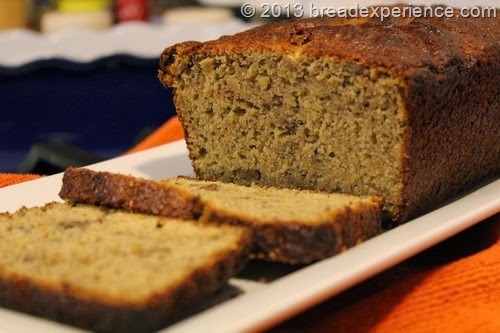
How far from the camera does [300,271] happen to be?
2.03 m

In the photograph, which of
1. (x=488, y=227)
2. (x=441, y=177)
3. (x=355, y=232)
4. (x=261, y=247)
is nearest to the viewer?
(x=261, y=247)

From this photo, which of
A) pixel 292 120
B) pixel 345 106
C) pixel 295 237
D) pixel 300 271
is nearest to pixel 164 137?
pixel 292 120

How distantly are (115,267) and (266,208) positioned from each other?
579 millimetres

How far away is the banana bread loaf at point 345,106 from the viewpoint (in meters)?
2.55

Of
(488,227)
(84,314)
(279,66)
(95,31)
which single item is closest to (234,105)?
(279,66)

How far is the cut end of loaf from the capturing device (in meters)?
2.56

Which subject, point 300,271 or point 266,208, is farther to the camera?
point 266,208

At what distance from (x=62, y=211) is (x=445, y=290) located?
1.14m

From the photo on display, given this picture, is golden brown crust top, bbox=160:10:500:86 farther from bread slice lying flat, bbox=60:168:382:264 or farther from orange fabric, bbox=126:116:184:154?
orange fabric, bbox=126:116:184:154

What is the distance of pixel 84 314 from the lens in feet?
5.90

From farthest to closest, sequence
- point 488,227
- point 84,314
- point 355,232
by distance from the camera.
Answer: point 488,227 < point 355,232 < point 84,314

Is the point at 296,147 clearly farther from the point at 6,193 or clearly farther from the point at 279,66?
the point at 6,193

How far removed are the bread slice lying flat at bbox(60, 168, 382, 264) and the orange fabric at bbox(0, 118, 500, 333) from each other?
0.51ft

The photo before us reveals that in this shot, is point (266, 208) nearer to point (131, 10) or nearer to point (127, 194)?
point (127, 194)
